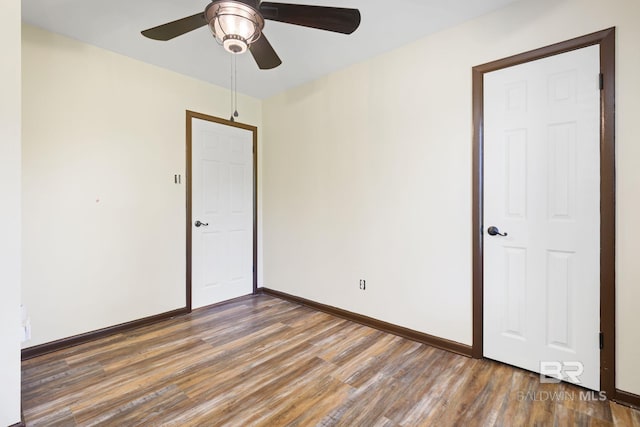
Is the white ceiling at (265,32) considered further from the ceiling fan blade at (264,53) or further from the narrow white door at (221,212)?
the narrow white door at (221,212)

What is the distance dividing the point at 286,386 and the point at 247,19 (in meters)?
2.18

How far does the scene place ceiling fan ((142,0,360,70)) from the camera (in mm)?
1480

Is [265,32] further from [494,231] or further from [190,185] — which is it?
[494,231]

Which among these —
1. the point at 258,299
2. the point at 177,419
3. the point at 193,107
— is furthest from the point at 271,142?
the point at 177,419

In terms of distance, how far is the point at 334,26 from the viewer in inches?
67.3

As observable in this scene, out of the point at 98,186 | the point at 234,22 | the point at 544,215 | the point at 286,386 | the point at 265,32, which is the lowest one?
the point at 286,386

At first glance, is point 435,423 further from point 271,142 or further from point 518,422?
point 271,142

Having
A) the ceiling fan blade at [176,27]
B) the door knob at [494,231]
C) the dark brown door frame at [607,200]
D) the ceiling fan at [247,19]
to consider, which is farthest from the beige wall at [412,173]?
the ceiling fan blade at [176,27]

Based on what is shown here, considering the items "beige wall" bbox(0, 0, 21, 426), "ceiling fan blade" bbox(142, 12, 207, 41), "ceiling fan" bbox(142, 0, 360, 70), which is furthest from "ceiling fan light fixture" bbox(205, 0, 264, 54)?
"beige wall" bbox(0, 0, 21, 426)

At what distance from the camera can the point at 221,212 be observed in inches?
143

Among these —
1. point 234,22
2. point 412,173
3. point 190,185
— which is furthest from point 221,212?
point 234,22

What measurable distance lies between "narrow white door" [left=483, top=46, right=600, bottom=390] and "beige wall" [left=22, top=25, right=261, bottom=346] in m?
3.00

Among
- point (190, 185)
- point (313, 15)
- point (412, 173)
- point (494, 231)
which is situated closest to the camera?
point (313, 15)

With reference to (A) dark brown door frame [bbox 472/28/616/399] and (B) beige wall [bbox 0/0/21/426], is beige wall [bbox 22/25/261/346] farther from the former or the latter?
(A) dark brown door frame [bbox 472/28/616/399]
